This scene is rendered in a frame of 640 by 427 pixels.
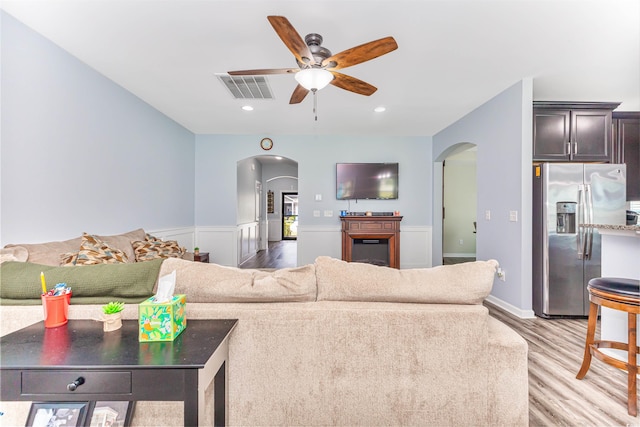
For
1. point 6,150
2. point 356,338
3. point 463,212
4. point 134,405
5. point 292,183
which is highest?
point 292,183

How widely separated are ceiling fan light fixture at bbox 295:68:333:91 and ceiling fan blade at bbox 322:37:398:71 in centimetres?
6

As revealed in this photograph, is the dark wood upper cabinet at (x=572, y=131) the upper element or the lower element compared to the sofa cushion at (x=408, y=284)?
upper

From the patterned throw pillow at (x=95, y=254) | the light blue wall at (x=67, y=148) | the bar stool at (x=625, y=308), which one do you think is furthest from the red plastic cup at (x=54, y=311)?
the bar stool at (x=625, y=308)

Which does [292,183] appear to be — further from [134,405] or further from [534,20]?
[134,405]

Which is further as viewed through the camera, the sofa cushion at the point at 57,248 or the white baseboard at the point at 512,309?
the white baseboard at the point at 512,309

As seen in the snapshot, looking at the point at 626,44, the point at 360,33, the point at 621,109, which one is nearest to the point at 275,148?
the point at 360,33

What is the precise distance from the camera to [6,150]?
6.55 feet

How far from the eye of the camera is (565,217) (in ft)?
9.96

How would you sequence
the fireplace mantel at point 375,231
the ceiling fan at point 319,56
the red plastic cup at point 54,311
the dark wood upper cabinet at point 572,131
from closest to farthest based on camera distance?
the red plastic cup at point 54,311, the ceiling fan at point 319,56, the dark wood upper cabinet at point 572,131, the fireplace mantel at point 375,231

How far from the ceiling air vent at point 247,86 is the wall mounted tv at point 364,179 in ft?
7.27

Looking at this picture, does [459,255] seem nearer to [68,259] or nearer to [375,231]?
[375,231]

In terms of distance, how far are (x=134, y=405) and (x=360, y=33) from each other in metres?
2.69

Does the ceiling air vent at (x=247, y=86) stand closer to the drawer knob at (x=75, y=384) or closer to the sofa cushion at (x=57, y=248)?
the sofa cushion at (x=57, y=248)

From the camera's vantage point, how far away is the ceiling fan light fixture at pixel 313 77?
2.05 m
